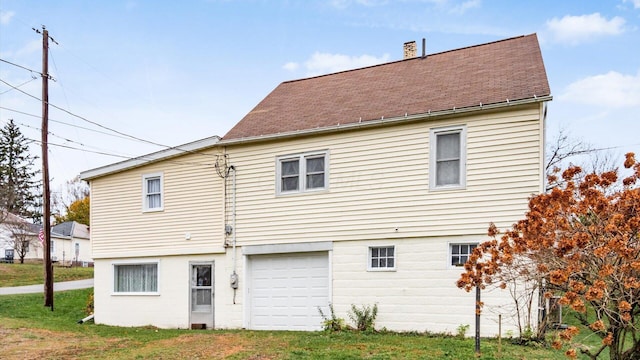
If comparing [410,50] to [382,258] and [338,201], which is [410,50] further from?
[382,258]

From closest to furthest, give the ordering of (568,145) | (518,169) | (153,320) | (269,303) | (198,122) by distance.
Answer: (518,169), (269,303), (153,320), (198,122), (568,145)

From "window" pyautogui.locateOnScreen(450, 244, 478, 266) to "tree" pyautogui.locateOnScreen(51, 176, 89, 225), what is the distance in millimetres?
47315

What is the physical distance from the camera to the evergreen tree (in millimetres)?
49344

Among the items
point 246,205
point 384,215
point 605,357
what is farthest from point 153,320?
point 605,357

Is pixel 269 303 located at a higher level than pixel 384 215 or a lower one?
lower

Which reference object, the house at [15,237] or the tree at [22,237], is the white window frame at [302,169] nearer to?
the house at [15,237]

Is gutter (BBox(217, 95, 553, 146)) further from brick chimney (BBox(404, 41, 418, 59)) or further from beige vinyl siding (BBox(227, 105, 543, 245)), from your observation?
brick chimney (BBox(404, 41, 418, 59))

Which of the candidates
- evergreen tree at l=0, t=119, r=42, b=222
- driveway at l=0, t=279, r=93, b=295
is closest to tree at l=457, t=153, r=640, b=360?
driveway at l=0, t=279, r=93, b=295

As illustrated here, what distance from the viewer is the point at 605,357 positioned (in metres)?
9.30

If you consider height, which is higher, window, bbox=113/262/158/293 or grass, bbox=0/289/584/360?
window, bbox=113/262/158/293

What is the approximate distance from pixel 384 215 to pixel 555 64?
771 centimetres

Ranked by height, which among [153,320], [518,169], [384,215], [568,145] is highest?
[568,145]

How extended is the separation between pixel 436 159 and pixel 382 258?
8.12 feet

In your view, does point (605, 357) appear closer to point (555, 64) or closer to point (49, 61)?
point (555, 64)
